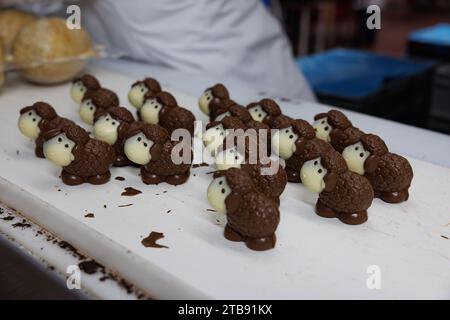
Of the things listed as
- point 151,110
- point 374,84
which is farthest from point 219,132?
point 374,84

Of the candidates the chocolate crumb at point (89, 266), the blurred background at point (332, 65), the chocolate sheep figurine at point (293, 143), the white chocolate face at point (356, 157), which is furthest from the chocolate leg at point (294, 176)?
the blurred background at point (332, 65)

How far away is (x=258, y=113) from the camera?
1.19 meters

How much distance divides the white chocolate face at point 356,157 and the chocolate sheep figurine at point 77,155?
1.52 ft

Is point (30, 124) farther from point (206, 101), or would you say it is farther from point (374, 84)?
point (374, 84)

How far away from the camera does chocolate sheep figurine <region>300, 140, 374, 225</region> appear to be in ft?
2.87

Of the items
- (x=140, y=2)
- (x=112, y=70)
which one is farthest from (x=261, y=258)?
(x=140, y=2)

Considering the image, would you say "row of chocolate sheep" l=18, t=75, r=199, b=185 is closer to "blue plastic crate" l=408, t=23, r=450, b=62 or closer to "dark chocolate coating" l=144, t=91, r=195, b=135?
"dark chocolate coating" l=144, t=91, r=195, b=135

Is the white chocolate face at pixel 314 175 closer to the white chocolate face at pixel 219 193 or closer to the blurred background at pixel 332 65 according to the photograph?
the white chocolate face at pixel 219 193

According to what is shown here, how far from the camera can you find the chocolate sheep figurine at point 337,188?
2.87 feet

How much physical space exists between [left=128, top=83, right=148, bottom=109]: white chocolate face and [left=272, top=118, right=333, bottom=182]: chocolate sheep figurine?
41cm

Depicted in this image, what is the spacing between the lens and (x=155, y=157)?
0.99m

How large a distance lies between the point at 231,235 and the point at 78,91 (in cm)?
72

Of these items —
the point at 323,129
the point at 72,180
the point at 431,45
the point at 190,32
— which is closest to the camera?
the point at 72,180
